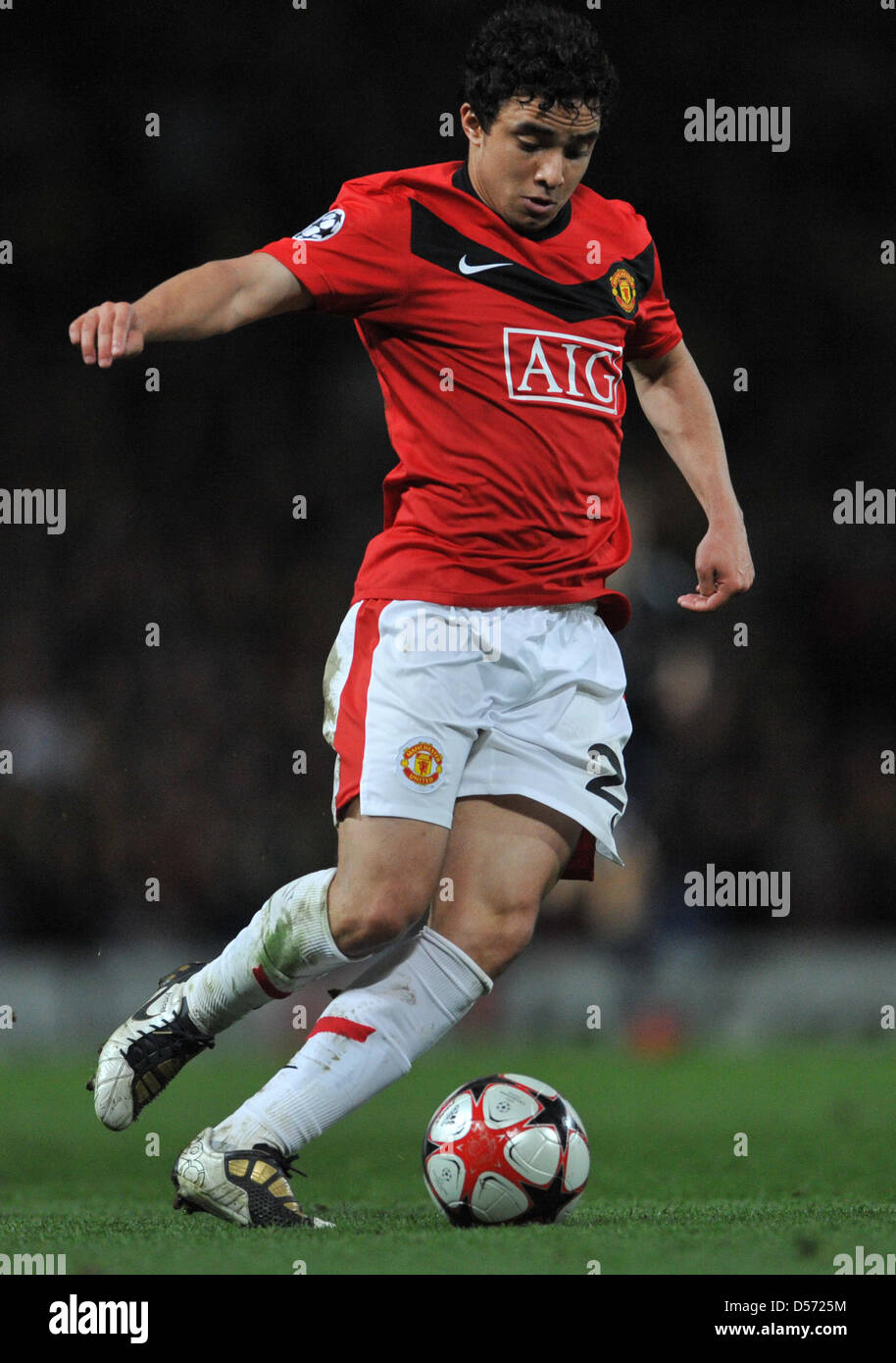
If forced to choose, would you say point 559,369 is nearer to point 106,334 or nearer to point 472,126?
point 472,126

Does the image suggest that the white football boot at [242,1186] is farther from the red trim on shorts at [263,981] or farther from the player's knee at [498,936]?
the player's knee at [498,936]

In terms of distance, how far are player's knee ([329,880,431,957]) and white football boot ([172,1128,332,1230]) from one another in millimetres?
404

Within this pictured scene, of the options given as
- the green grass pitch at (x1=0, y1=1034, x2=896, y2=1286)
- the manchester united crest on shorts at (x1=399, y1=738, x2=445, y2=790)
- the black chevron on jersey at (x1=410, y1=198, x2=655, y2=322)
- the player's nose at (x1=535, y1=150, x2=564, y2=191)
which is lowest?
the green grass pitch at (x1=0, y1=1034, x2=896, y2=1286)

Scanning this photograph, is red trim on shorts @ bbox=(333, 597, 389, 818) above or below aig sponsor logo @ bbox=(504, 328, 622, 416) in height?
below

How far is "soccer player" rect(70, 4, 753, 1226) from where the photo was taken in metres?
3.51

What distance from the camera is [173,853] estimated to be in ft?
30.8

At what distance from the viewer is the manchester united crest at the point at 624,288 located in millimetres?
3922

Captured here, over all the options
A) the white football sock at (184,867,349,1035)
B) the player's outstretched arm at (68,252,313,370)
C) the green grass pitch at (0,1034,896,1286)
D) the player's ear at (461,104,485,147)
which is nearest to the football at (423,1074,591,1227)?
the green grass pitch at (0,1034,896,1286)

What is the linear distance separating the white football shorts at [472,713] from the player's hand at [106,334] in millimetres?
870

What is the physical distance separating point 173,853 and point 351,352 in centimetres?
335

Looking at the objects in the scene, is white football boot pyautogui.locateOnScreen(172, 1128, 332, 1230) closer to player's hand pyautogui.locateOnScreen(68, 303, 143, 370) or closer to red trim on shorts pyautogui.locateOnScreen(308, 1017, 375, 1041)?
red trim on shorts pyautogui.locateOnScreen(308, 1017, 375, 1041)

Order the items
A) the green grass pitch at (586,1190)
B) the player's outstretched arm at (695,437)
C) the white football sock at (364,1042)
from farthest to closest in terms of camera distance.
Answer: the player's outstretched arm at (695,437)
the white football sock at (364,1042)
the green grass pitch at (586,1190)

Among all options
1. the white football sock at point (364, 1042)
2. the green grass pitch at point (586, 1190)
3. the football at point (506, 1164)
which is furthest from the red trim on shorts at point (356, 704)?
the green grass pitch at point (586, 1190)

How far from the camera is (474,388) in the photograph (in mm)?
3734
